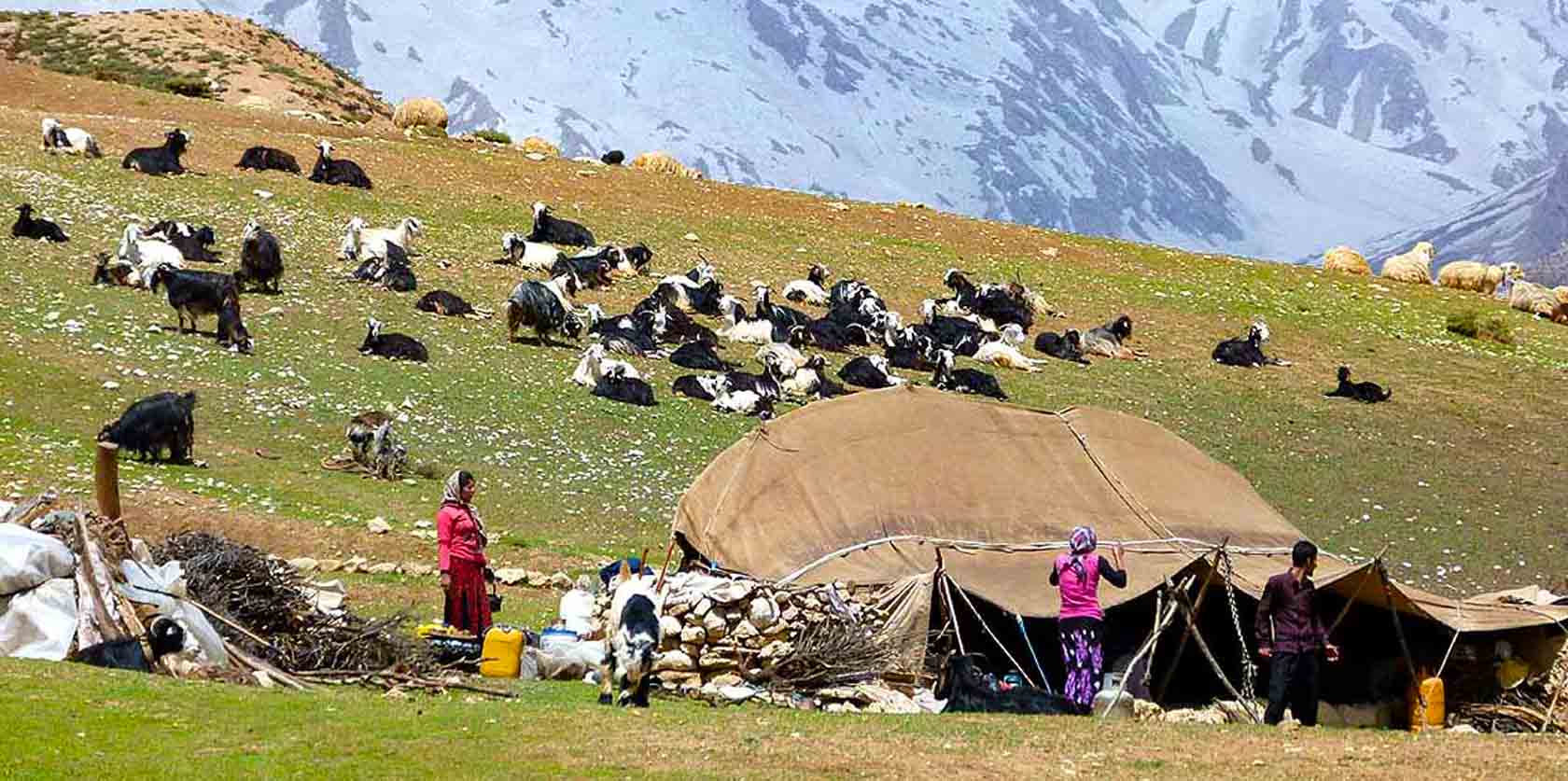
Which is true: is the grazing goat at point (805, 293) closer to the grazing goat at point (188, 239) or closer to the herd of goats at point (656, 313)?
the herd of goats at point (656, 313)

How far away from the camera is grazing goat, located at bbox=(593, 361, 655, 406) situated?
3111 centimetres

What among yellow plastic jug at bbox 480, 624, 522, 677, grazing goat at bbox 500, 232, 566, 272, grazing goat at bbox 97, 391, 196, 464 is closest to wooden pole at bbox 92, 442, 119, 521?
yellow plastic jug at bbox 480, 624, 522, 677

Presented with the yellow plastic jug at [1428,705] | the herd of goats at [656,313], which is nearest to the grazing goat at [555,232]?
the herd of goats at [656,313]

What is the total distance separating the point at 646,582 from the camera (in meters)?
15.3

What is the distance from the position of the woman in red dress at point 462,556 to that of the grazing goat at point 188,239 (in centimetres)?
1988

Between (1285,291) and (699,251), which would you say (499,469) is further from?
(1285,291)

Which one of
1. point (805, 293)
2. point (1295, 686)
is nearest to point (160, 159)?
point (805, 293)

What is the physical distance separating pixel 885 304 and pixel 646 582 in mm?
27354

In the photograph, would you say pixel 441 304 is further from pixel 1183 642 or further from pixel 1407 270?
pixel 1407 270

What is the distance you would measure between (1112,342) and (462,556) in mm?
26101

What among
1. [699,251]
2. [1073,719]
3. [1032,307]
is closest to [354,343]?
[699,251]

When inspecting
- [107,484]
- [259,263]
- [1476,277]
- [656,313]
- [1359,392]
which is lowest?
[259,263]

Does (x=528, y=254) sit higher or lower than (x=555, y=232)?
A: lower

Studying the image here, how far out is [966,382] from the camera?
35.6 m
